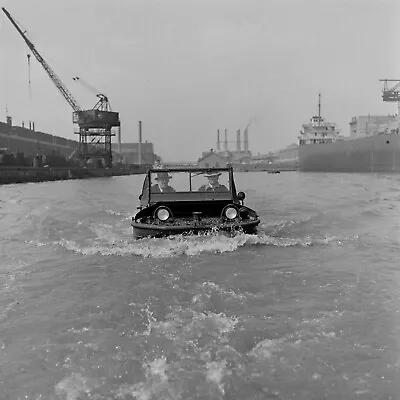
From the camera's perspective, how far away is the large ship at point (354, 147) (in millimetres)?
59625

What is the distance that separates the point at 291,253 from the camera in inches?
404

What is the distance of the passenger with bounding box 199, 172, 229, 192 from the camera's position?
13.0 meters

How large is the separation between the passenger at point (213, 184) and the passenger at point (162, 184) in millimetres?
979

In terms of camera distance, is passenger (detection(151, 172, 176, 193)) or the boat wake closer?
the boat wake

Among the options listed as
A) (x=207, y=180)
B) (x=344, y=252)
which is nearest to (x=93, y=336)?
(x=344, y=252)

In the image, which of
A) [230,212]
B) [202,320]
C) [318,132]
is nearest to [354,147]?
[318,132]

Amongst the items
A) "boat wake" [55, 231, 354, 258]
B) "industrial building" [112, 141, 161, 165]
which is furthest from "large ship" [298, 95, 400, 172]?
"industrial building" [112, 141, 161, 165]

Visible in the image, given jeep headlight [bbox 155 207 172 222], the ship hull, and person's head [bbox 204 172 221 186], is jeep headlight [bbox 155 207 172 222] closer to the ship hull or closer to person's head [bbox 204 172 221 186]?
person's head [bbox 204 172 221 186]

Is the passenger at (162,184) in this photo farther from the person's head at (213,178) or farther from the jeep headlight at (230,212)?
the jeep headlight at (230,212)

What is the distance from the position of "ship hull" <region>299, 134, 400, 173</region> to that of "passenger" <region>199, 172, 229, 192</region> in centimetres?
5077

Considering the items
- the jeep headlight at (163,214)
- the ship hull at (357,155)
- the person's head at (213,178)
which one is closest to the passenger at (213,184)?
the person's head at (213,178)

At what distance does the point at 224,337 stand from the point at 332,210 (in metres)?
16.3

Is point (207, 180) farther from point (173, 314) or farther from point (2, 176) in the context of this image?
point (2, 176)

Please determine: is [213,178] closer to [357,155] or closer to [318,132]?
[357,155]
